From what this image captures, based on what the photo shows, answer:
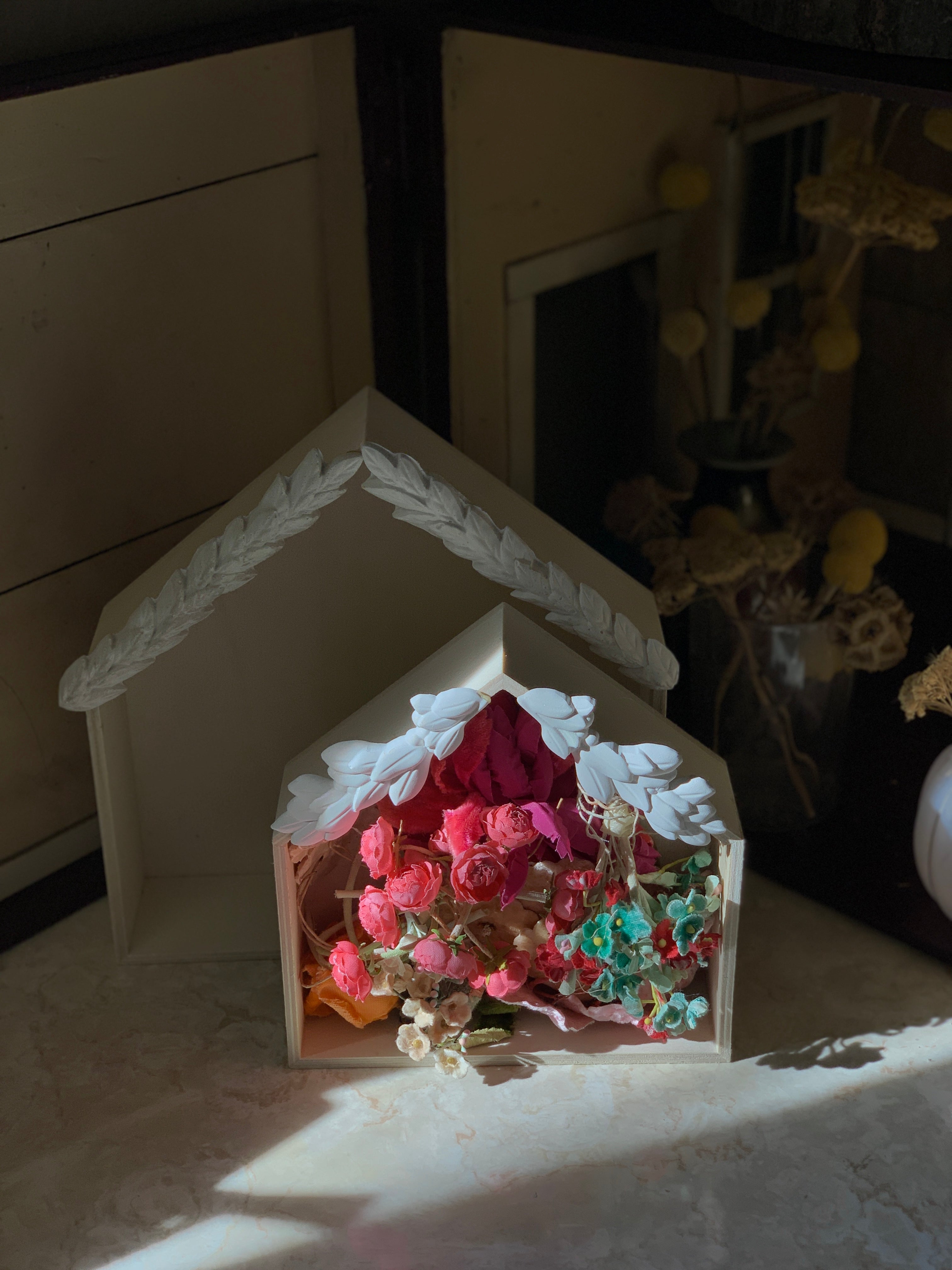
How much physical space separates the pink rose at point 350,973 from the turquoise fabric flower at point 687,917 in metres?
0.19

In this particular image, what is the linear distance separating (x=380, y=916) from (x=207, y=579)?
0.75ft

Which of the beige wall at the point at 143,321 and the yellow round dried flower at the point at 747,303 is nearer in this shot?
the beige wall at the point at 143,321

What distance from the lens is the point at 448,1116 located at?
0.83 m

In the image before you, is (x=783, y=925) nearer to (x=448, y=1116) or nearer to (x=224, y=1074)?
(x=448, y=1116)

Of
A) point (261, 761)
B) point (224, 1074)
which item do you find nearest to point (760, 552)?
point (261, 761)

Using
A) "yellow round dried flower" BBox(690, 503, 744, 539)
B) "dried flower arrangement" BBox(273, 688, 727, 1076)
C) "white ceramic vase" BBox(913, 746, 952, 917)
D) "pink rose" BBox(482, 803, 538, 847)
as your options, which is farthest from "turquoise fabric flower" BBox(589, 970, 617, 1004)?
"yellow round dried flower" BBox(690, 503, 744, 539)

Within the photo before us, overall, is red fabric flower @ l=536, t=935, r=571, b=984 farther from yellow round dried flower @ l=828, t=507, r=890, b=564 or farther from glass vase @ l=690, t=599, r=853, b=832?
yellow round dried flower @ l=828, t=507, r=890, b=564

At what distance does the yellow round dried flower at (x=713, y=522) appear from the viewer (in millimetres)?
1062

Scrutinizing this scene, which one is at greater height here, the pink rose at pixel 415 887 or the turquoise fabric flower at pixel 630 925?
the pink rose at pixel 415 887

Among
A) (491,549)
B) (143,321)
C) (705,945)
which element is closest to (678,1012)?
(705,945)

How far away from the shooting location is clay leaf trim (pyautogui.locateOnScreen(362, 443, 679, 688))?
2.51ft

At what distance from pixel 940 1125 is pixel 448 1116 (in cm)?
30

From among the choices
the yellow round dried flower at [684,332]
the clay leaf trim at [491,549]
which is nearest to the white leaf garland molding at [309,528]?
the clay leaf trim at [491,549]

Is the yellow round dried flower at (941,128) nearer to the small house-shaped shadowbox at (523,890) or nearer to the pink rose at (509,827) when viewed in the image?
the small house-shaped shadowbox at (523,890)
